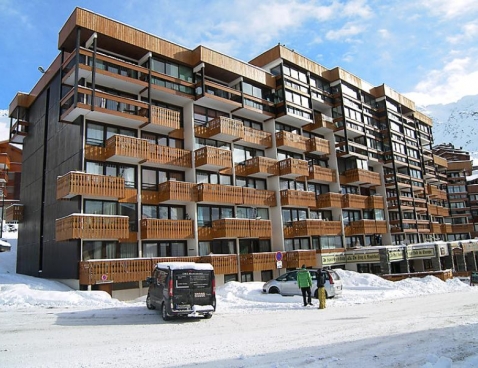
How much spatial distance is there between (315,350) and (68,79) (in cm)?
2345

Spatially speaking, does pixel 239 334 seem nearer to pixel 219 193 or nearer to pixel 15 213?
pixel 219 193

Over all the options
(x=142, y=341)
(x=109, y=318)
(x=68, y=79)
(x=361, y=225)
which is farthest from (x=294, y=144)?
(x=142, y=341)

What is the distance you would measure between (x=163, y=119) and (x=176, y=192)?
5051 millimetres

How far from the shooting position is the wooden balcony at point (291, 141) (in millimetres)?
35344

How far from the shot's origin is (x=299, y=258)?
3322cm

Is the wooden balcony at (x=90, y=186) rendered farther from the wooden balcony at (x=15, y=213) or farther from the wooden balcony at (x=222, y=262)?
the wooden balcony at (x=15, y=213)

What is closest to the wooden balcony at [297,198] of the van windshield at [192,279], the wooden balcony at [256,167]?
the wooden balcony at [256,167]

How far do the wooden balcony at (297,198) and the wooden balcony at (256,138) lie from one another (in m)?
4.42

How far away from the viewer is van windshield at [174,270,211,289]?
15.3m

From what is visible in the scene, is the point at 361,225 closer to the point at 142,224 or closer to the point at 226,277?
the point at 226,277

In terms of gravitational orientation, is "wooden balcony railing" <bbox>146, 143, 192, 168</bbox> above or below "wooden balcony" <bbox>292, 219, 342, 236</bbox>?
above

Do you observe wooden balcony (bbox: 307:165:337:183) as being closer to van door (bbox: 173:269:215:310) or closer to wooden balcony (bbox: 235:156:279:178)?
wooden balcony (bbox: 235:156:279:178)

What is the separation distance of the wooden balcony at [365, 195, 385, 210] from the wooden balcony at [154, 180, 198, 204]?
22.5 meters

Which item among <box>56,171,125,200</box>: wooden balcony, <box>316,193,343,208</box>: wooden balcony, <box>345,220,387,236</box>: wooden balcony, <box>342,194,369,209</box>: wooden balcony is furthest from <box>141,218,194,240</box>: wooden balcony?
<box>345,220,387,236</box>: wooden balcony
